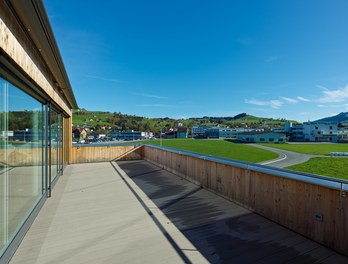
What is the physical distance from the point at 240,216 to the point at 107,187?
367 cm

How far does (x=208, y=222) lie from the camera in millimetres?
3514

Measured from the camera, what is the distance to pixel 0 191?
7.61ft

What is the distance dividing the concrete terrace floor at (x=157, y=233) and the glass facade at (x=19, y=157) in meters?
0.34

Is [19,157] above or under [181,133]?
above

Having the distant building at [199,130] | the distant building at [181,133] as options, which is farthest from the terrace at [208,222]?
the distant building at [199,130]

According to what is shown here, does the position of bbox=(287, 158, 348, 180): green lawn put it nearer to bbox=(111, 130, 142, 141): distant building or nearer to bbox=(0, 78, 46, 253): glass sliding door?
bbox=(111, 130, 142, 141): distant building

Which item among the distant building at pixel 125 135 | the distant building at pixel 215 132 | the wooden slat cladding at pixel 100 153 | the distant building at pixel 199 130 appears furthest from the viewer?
the distant building at pixel 215 132

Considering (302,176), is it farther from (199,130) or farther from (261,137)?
(261,137)

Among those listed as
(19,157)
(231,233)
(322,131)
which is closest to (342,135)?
(322,131)

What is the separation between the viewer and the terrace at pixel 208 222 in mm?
2521

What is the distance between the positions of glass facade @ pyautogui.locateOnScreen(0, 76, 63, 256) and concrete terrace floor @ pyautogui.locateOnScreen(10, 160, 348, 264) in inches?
13.5

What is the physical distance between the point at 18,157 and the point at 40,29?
1.74 meters

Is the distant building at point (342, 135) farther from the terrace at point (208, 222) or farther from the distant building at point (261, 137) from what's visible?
the terrace at point (208, 222)

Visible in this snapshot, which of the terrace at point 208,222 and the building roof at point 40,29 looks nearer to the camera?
the building roof at point 40,29
